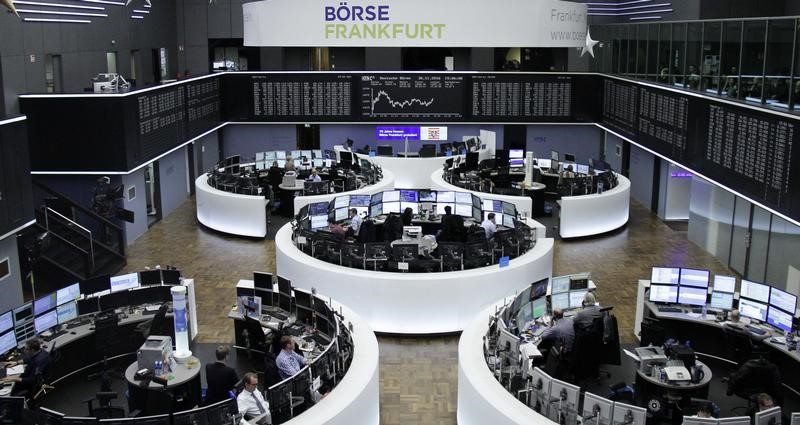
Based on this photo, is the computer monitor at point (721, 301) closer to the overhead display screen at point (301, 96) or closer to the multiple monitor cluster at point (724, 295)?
the multiple monitor cluster at point (724, 295)

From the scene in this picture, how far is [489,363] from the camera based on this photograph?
9664 millimetres

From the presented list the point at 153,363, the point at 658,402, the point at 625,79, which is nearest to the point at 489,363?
the point at 658,402

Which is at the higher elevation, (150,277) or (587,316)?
(150,277)

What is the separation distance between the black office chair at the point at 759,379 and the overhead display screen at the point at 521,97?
50.5 ft

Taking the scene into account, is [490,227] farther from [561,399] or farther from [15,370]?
[15,370]

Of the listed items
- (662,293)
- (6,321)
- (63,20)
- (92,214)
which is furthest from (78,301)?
(63,20)

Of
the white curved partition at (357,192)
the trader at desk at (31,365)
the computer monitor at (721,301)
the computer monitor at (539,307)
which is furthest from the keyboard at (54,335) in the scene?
the computer monitor at (721,301)

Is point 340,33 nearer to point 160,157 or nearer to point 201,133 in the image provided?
point 160,157

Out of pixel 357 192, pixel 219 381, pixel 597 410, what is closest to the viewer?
pixel 597 410

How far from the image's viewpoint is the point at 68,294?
11469 millimetres

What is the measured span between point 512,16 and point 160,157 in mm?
9570

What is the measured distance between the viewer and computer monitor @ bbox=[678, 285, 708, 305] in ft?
38.8

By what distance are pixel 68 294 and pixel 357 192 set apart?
8554 mm

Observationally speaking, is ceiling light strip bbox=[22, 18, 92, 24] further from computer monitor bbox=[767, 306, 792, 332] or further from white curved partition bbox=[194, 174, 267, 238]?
computer monitor bbox=[767, 306, 792, 332]
